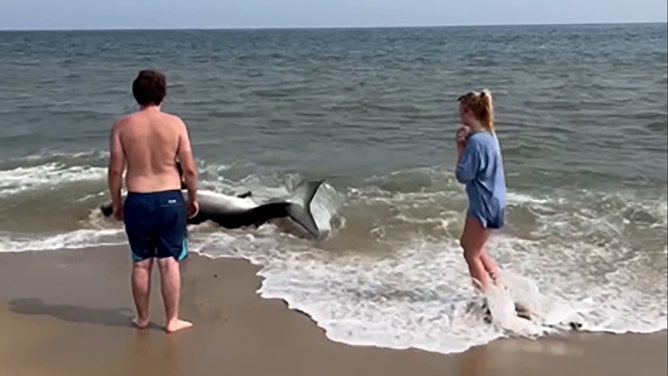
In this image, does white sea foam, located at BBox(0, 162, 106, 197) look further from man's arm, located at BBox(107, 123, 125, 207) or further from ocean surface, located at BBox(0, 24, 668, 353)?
man's arm, located at BBox(107, 123, 125, 207)

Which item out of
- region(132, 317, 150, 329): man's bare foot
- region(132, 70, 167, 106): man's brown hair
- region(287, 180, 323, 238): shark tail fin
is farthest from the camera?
region(287, 180, 323, 238): shark tail fin

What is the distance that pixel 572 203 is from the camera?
30.9 ft

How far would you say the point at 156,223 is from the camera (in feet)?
17.0

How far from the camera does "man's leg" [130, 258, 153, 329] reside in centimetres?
539

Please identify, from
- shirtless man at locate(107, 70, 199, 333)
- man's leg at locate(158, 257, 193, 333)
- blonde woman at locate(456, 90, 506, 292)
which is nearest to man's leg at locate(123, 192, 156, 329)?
shirtless man at locate(107, 70, 199, 333)

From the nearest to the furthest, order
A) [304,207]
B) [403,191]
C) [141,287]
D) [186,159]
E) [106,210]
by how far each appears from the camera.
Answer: [186,159] < [141,287] < [304,207] < [106,210] < [403,191]

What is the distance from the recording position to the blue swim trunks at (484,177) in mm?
5277

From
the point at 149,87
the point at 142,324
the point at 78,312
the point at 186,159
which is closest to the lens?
the point at 149,87

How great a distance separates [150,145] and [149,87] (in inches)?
14.3

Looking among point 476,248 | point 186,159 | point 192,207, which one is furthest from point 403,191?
point 186,159

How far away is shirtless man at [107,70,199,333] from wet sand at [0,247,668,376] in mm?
655

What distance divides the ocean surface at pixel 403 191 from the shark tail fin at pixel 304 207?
0.52 ft

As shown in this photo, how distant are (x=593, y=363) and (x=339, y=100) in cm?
1779

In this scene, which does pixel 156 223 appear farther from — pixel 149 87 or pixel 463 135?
pixel 463 135
